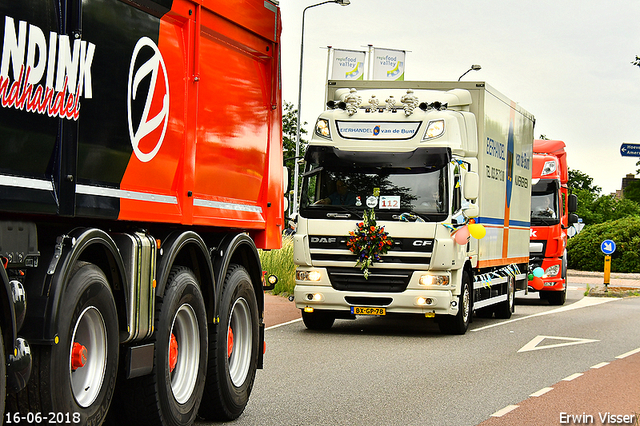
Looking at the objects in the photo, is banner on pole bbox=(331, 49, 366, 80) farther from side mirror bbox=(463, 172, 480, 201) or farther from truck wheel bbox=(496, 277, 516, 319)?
side mirror bbox=(463, 172, 480, 201)

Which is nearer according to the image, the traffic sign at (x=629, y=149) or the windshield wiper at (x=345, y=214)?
the windshield wiper at (x=345, y=214)

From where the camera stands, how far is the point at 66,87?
4836mm

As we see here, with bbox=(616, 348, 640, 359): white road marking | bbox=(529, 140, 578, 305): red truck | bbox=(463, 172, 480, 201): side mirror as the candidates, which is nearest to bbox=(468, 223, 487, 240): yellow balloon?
bbox=(463, 172, 480, 201): side mirror

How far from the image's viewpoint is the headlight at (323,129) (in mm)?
14719

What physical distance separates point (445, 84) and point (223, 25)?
909 centimetres

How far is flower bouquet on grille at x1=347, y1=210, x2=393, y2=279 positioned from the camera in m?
13.9

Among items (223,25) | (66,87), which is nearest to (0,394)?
(66,87)

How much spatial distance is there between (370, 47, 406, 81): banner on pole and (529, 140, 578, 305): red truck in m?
12.8

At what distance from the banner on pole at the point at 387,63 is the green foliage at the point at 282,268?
14205mm

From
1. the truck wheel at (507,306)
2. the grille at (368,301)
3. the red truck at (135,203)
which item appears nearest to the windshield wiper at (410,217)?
the grille at (368,301)

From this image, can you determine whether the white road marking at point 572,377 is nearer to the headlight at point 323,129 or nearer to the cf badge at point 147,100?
the headlight at point 323,129

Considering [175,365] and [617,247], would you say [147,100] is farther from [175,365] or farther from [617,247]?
[617,247]

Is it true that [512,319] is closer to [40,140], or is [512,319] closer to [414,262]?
[414,262]

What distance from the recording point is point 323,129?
1477 cm
